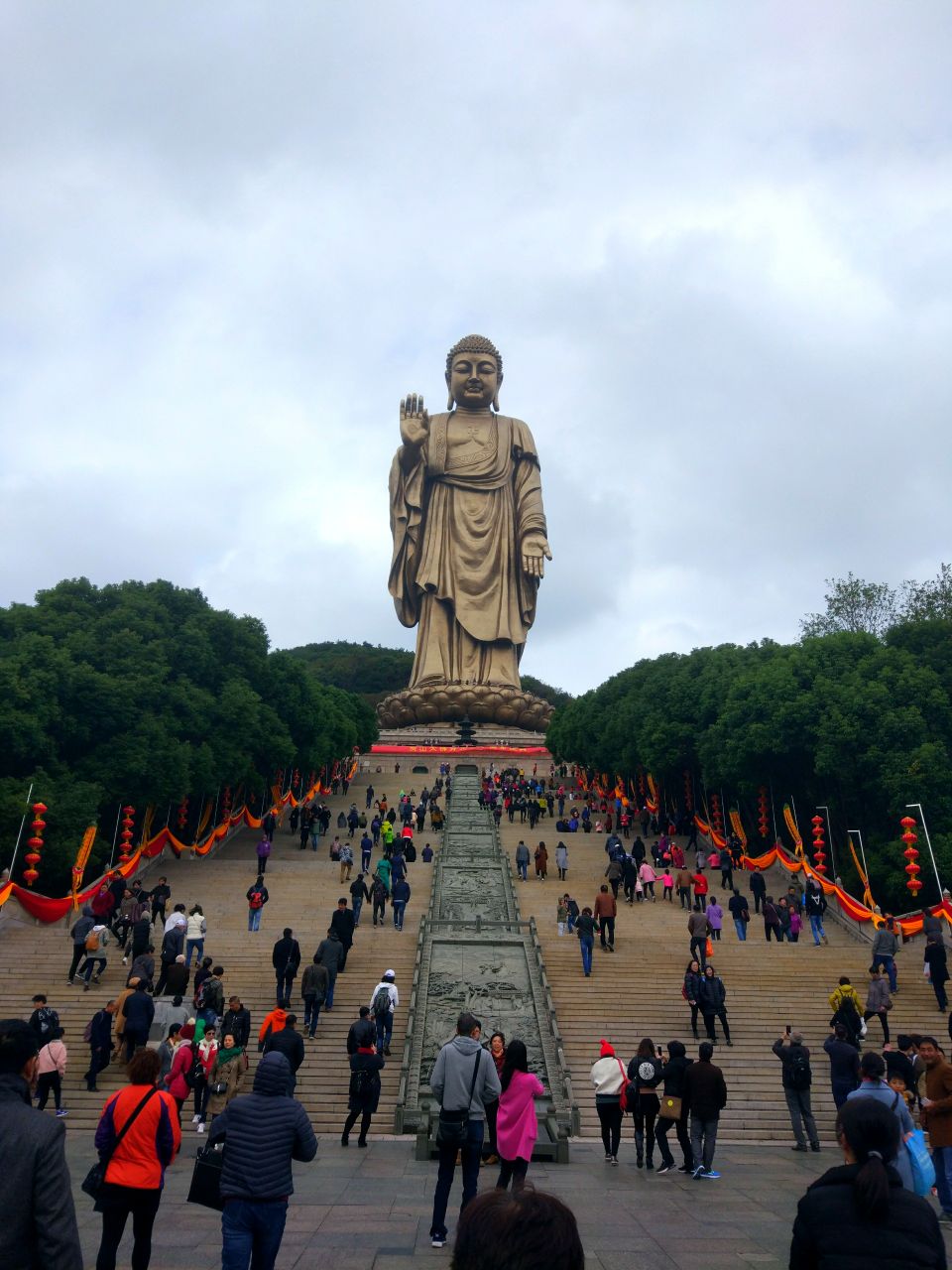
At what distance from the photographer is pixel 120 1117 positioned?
13.1 feet

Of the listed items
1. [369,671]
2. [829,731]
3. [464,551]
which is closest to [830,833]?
[829,731]

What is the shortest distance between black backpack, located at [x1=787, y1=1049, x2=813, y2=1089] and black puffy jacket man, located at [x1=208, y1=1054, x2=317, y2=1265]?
5317mm

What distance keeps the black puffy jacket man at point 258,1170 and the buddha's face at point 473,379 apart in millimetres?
38919

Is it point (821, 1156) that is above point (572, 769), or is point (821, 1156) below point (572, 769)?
below

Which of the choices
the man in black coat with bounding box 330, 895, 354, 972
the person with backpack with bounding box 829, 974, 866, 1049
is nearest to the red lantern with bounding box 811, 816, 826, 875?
the person with backpack with bounding box 829, 974, 866, 1049

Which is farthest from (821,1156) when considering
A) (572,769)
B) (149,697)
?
(572,769)

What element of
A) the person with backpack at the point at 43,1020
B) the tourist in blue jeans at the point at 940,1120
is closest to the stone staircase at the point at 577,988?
the person with backpack at the point at 43,1020

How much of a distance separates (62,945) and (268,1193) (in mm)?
11286

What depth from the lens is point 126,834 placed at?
1864cm

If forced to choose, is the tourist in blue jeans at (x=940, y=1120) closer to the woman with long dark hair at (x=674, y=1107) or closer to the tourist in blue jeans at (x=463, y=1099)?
the woman with long dark hair at (x=674, y=1107)

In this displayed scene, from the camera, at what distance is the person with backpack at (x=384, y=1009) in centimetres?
994

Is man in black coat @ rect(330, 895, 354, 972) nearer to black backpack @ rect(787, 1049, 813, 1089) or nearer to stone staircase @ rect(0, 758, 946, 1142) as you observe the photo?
stone staircase @ rect(0, 758, 946, 1142)

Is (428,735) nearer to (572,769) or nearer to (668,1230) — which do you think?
(572,769)

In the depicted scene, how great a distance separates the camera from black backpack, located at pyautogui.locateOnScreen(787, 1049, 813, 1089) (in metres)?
8.09
